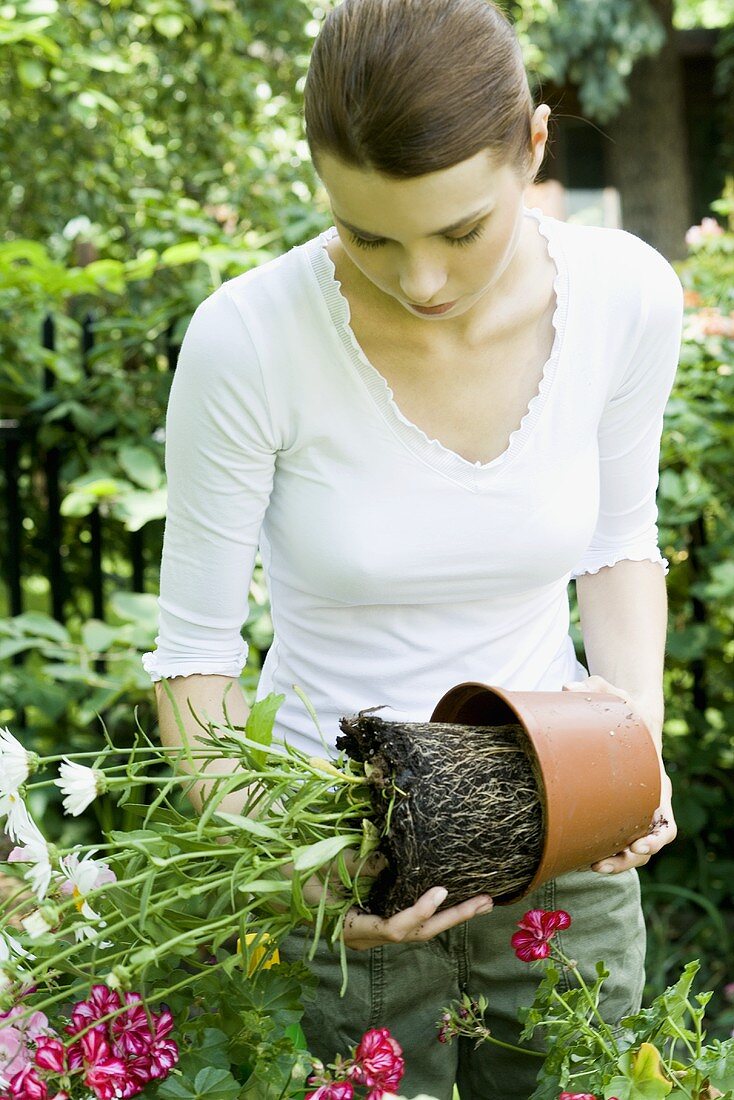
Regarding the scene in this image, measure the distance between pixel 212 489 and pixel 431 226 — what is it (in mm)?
384

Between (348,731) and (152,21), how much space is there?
3817mm

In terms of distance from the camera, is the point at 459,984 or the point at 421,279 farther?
the point at 459,984

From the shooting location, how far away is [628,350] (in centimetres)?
143

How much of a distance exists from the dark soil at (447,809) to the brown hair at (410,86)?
521 mm

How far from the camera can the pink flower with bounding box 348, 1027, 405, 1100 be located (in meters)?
1.00

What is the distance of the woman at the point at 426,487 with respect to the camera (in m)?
1.29

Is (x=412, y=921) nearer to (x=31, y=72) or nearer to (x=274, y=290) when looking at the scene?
(x=274, y=290)

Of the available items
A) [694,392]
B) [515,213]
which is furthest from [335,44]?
[694,392]

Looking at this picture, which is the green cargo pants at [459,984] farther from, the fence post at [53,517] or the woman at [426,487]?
the fence post at [53,517]

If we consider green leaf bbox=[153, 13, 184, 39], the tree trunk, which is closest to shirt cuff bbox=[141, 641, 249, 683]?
green leaf bbox=[153, 13, 184, 39]

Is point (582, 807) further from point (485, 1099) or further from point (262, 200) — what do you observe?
point (262, 200)

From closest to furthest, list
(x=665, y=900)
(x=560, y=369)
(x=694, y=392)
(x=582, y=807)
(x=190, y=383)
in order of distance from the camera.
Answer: (x=582, y=807)
(x=190, y=383)
(x=560, y=369)
(x=694, y=392)
(x=665, y=900)

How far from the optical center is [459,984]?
145 cm

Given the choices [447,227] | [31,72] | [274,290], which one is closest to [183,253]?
[31,72]
